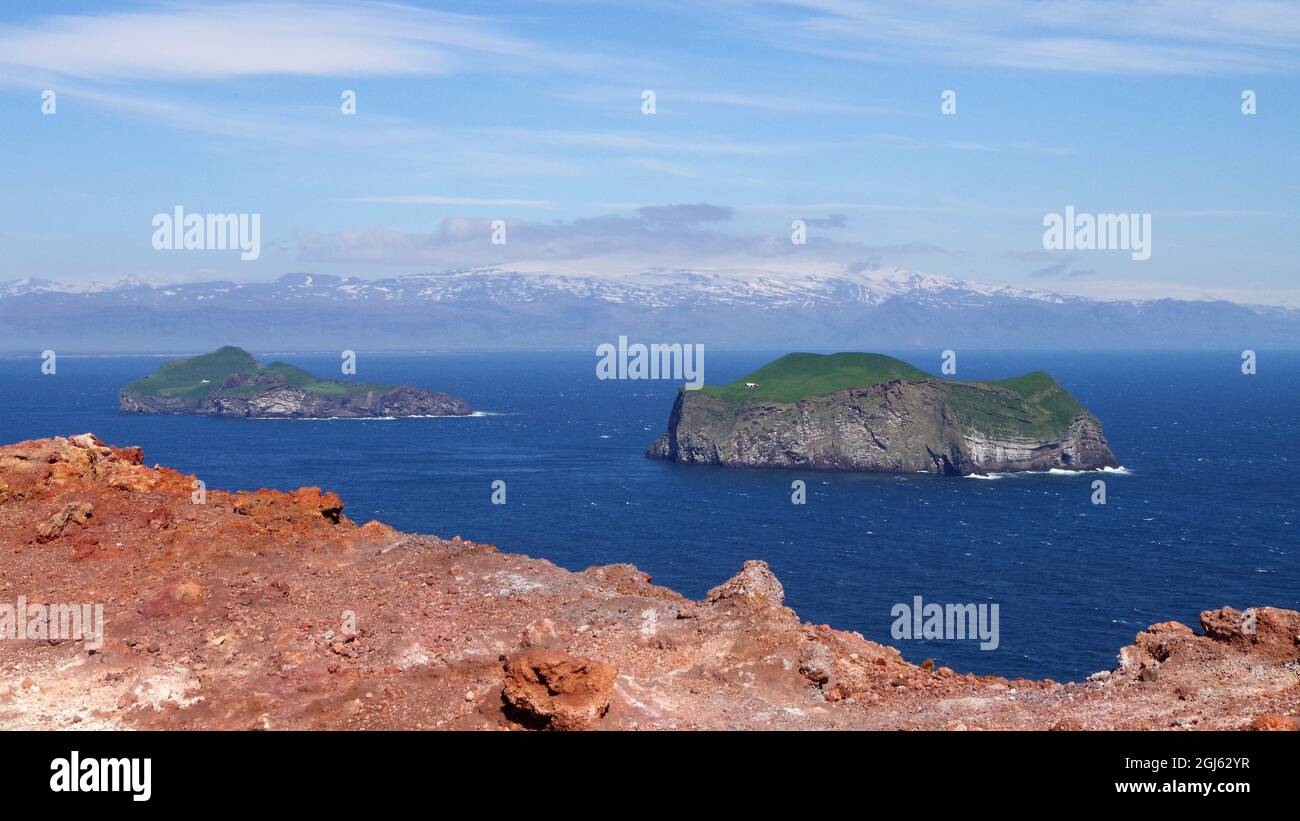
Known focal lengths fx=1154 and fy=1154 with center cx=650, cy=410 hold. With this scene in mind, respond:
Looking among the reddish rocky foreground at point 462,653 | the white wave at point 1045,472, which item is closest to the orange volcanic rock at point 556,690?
the reddish rocky foreground at point 462,653

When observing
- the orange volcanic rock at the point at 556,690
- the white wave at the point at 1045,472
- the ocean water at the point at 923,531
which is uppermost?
the orange volcanic rock at the point at 556,690

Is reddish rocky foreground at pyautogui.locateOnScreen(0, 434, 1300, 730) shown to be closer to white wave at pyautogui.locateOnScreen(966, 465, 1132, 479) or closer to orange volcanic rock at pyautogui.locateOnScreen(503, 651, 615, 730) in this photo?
orange volcanic rock at pyautogui.locateOnScreen(503, 651, 615, 730)

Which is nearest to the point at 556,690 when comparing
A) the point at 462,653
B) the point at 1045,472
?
the point at 462,653

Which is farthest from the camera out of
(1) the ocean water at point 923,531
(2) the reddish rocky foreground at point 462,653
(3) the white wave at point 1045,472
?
(3) the white wave at point 1045,472

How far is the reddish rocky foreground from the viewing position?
2906cm

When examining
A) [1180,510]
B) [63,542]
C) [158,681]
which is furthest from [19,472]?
[1180,510]

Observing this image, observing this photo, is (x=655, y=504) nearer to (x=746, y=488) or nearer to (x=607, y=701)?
(x=746, y=488)

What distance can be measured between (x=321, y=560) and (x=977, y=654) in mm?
58000

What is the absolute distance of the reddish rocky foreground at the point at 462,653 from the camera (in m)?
29.1

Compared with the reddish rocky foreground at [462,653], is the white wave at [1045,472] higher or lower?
lower

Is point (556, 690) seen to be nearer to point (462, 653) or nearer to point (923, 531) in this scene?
point (462, 653)

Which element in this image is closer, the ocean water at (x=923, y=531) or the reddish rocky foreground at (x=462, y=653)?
the reddish rocky foreground at (x=462, y=653)

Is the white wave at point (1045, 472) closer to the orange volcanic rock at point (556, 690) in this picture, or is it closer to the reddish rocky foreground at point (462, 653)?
the reddish rocky foreground at point (462, 653)

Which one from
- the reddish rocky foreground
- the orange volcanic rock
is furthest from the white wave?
the orange volcanic rock
